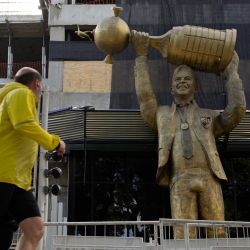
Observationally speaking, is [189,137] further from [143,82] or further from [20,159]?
[20,159]

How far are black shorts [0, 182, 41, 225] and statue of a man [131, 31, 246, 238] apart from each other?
18.8ft

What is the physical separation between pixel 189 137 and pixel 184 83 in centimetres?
112

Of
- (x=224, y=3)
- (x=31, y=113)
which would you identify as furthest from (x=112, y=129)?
(x=31, y=113)

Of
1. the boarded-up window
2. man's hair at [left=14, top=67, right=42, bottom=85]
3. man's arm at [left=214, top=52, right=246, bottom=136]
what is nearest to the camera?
man's hair at [left=14, top=67, right=42, bottom=85]

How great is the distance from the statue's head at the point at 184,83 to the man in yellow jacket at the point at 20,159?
6.38 m

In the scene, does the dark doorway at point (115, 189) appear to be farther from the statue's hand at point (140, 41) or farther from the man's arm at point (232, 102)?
the statue's hand at point (140, 41)

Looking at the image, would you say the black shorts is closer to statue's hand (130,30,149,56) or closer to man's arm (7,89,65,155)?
man's arm (7,89,65,155)

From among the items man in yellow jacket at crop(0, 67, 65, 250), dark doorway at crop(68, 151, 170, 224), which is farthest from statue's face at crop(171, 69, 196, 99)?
man in yellow jacket at crop(0, 67, 65, 250)

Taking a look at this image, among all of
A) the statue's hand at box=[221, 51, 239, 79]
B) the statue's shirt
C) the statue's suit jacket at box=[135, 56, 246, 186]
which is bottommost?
the statue's shirt

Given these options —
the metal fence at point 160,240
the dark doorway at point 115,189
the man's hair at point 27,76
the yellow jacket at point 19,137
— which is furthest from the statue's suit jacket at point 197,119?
the yellow jacket at point 19,137

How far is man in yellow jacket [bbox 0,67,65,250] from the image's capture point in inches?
135

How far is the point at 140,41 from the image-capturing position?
9.84m

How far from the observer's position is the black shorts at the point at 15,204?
3.42 m

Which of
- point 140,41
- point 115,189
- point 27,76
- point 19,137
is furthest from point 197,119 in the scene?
point 19,137
